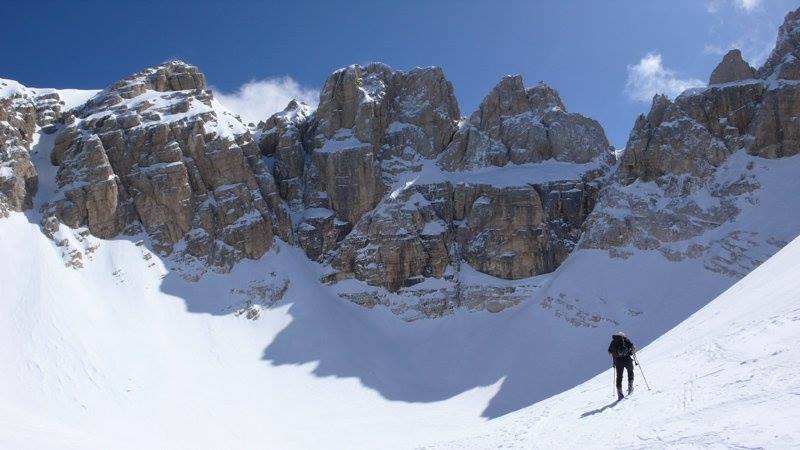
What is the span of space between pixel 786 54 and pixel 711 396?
78.5 metres

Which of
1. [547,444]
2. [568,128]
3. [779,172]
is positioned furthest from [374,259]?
[547,444]

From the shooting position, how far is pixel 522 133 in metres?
82.1

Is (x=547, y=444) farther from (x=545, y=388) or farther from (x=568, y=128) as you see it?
(x=568, y=128)

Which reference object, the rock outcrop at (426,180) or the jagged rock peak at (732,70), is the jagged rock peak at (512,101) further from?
the jagged rock peak at (732,70)

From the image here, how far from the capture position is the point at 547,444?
12156 mm

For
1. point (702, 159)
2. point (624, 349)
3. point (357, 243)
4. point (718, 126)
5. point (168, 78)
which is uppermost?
point (168, 78)

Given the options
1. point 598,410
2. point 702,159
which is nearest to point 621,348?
point 598,410

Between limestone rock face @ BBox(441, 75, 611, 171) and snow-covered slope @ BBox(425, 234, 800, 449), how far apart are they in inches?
2493

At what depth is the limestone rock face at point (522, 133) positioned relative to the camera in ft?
266

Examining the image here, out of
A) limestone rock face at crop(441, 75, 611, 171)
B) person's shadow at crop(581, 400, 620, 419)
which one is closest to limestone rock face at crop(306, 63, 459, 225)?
limestone rock face at crop(441, 75, 611, 171)

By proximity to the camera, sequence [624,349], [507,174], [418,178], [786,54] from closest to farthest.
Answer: [624,349] → [786,54] → [507,174] → [418,178]

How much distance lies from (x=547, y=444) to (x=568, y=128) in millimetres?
75661

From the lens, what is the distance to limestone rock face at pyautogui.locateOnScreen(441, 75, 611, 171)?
266ft

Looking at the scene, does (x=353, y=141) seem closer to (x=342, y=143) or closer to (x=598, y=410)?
(x=342, y=143)
